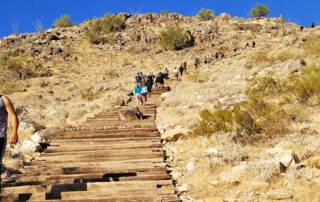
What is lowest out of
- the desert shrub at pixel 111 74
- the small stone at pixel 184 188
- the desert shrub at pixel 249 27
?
the small stone at pixel 184 188

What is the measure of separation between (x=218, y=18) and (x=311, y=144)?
168ft

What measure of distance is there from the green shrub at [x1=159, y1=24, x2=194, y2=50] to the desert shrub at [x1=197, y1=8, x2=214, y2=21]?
13774mm

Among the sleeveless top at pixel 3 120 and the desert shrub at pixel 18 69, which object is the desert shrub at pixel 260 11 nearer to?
the desert shrub at pixel 18 69

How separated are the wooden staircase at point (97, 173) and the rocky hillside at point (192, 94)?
45cm

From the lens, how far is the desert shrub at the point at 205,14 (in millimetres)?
56656

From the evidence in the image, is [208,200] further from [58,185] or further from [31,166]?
[31,166]

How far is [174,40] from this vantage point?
43125mm

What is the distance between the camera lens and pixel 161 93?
63.3 ft

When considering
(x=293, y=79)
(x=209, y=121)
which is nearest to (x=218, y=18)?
(x=293, y=79)

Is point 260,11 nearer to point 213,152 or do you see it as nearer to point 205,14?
point 205,14

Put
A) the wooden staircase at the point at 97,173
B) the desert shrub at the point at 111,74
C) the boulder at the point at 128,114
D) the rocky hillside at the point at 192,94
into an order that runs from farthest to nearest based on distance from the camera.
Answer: the desert shrub at the point at 111,74 < the boulder at the point at 128,114 < the rocky hillside at the point at 192,94 < the wooden staircase at the point at 97,173

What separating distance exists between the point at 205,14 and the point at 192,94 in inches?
1790

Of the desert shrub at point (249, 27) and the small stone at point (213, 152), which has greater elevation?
the desert shrub at point (249, 27)

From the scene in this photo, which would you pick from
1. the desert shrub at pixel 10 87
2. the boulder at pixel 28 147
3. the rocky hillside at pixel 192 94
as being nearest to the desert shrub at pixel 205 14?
the rocky hillside at pixel 192 94
